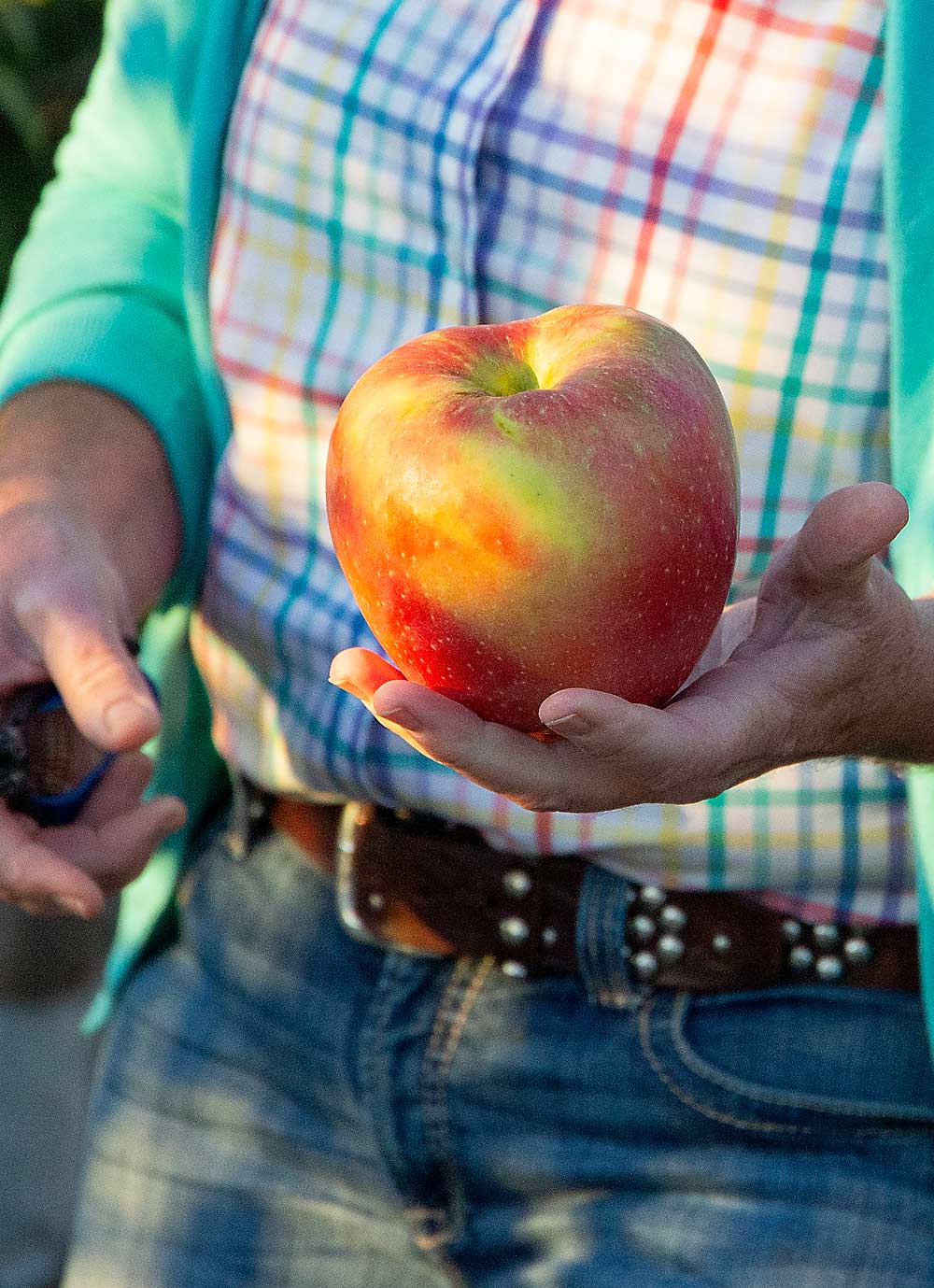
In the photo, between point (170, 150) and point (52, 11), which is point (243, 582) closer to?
point (170, 150)

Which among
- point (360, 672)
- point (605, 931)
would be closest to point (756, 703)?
point (360, 672)

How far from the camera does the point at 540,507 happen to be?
751 mm

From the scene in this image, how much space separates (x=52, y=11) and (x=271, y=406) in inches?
70.0

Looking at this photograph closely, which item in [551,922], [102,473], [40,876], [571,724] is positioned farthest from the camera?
[102,473]

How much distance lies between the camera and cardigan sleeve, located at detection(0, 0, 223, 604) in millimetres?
1276

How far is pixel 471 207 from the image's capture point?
3.59 ft

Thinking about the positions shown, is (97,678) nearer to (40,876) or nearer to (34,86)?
(40,876)

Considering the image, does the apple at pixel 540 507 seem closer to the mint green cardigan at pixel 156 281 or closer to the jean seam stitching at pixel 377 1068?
the mint green cardigan at pixel 156 281

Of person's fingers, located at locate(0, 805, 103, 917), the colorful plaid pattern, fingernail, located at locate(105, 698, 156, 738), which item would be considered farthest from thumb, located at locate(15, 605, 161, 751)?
the colorful plaid pattern

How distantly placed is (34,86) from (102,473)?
5.18 feet

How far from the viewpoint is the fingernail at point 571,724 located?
0.72 m

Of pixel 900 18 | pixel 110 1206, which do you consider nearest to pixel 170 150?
pixel 900 18

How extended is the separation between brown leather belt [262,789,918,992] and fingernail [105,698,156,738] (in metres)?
0.32

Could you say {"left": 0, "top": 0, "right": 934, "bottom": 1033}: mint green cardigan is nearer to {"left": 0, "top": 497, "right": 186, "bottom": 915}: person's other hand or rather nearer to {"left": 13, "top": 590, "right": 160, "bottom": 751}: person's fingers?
{"left": 0, "top": 497, "right": 186, "bottom": 915}: person's other hand
